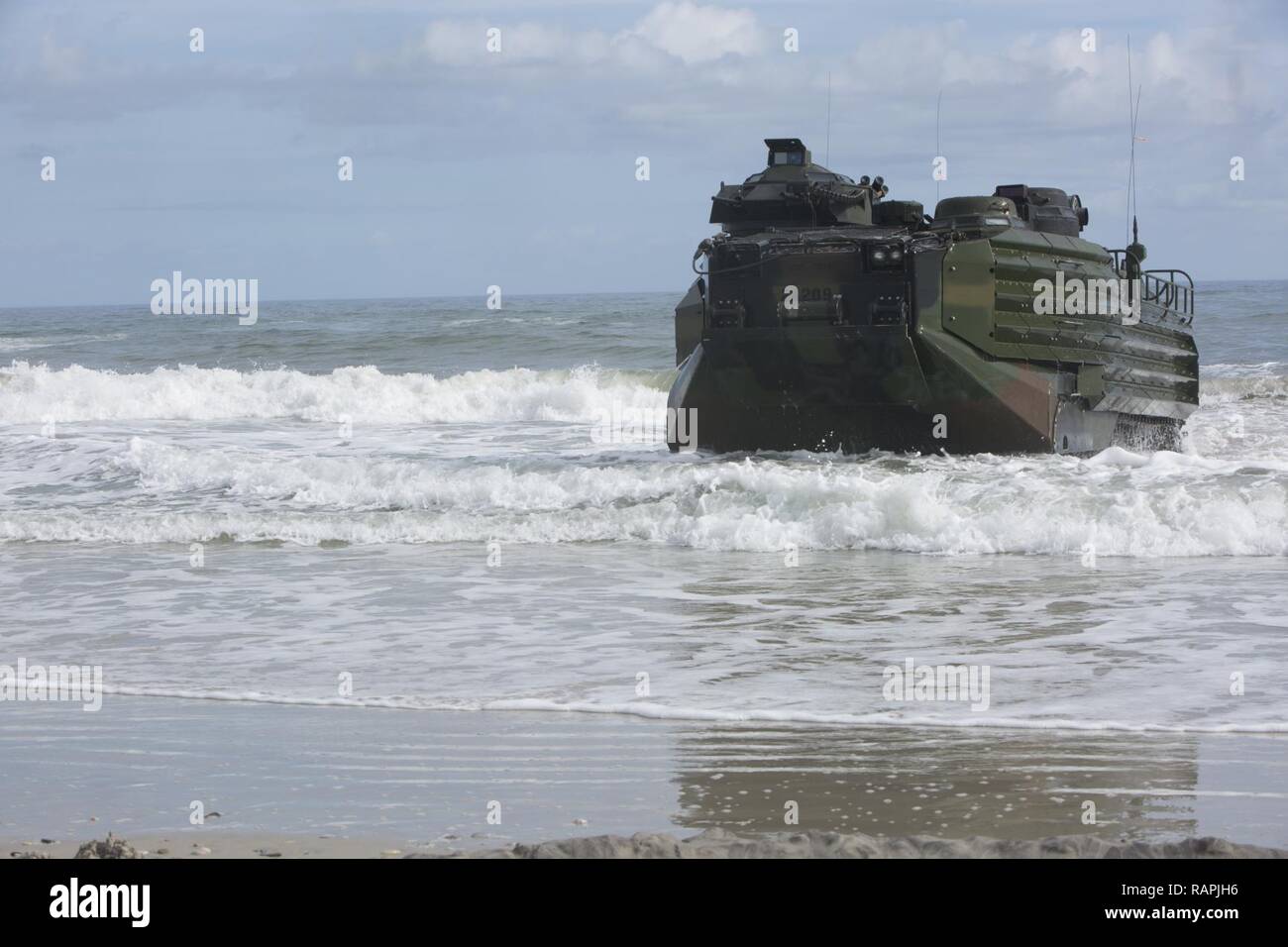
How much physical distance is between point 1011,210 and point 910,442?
2.56 meters

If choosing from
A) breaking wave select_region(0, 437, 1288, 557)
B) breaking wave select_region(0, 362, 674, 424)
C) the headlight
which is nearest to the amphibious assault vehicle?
the headlight

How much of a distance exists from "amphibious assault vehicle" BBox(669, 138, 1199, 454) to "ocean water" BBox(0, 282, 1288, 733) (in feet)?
1.50

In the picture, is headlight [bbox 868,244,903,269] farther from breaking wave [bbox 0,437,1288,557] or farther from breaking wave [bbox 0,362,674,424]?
breaking wave [bbox 0,362,674,424]

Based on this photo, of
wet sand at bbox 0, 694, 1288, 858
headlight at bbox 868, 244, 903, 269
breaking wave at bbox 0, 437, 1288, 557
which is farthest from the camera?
headlight at bbox 868, 244, 903, 269

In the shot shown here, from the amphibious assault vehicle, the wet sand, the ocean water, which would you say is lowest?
the wet sand

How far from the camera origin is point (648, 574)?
41.4 ft

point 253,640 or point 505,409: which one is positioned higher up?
point 505,409

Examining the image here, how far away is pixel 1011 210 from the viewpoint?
1622 centimetres

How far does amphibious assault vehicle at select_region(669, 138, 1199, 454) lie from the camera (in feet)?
50.2

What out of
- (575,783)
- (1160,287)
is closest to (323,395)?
(1160,287)

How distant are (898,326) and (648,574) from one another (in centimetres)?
411

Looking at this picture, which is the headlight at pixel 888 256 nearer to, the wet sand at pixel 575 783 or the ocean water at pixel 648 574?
the ocean water at pixel 648 574
